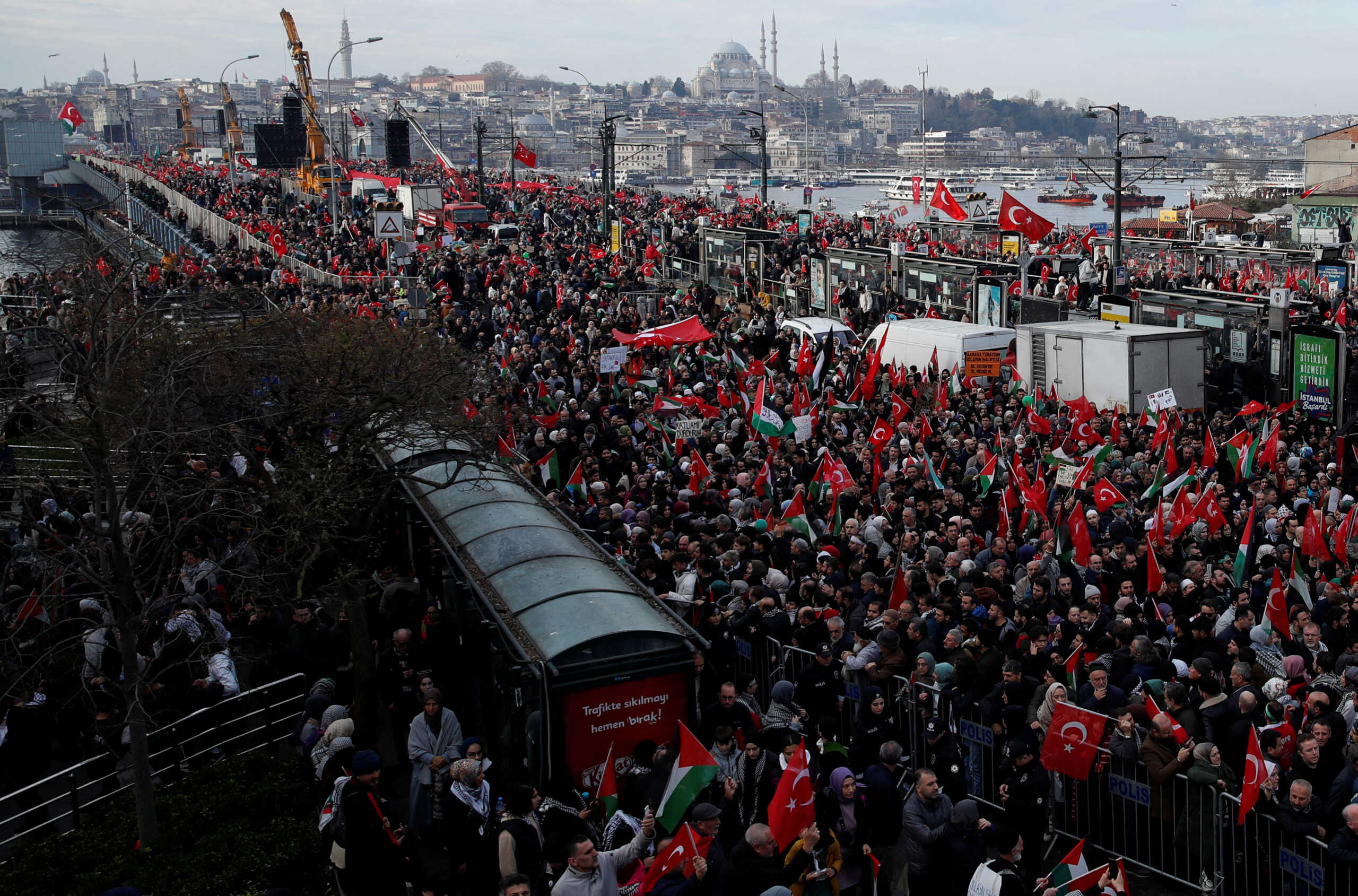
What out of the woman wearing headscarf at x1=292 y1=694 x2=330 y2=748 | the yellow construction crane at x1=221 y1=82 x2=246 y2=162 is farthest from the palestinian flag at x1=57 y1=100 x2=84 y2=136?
the woman wearing headscarf at x1=292 y1=694 x2=330 y2=748

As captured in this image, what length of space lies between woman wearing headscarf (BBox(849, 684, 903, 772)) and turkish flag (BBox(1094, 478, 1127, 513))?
5884 millimetres

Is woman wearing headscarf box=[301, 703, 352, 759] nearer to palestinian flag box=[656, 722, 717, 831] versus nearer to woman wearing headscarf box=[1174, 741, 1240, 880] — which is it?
palestinian flag box=[656, 722, 717, 831]

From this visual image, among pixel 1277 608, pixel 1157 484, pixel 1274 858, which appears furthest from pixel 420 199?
pixel 1274 858

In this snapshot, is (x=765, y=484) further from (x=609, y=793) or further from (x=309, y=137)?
(x=309, y=137)

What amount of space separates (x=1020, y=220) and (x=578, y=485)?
16301 mm

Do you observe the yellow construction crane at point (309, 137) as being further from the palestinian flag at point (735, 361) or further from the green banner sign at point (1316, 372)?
the green banner sign at point (1316, 372)

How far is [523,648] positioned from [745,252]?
87.9ft

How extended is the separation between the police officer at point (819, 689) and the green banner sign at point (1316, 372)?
12779mm

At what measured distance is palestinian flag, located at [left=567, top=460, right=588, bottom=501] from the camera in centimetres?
1516

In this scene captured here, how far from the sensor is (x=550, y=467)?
1634 centimetres

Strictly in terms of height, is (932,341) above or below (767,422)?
above

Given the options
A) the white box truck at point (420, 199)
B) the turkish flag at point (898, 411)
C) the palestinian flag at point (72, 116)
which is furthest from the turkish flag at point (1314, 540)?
the palestinian flag at point (72, 116)

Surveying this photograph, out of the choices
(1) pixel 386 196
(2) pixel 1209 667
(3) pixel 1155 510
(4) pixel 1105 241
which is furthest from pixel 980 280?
(1) pixel 386 196

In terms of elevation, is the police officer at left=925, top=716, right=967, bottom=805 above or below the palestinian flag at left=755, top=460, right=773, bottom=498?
below
